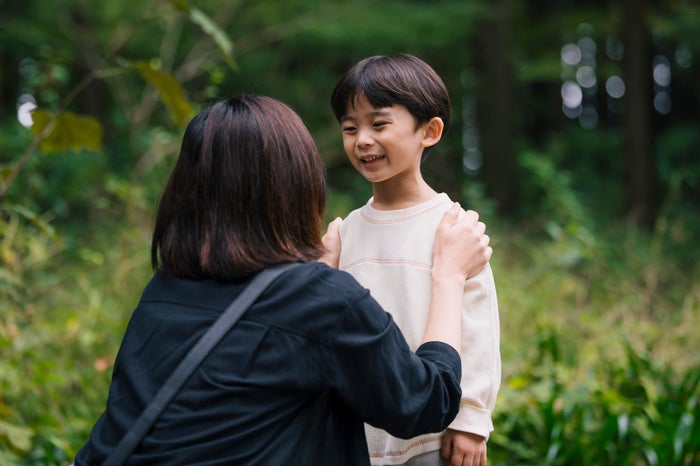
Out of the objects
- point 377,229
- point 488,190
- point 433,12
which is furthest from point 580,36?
point 377,229

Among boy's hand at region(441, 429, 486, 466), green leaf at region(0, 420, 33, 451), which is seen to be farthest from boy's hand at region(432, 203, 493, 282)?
green leaf at region(0, 420, 33, 451)

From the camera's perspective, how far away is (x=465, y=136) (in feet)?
60.1

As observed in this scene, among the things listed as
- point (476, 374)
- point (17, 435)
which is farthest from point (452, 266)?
point (17, 435)

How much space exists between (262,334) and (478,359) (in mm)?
645

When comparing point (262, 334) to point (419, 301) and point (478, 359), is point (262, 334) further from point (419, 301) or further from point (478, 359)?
point (478, 359)

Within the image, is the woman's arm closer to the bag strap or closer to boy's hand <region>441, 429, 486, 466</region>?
boy's hand <region>441, 429, 486, 466</region>

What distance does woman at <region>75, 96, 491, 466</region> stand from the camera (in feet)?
5.36

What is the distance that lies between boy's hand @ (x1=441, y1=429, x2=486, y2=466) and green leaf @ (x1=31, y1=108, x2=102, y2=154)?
217 cm

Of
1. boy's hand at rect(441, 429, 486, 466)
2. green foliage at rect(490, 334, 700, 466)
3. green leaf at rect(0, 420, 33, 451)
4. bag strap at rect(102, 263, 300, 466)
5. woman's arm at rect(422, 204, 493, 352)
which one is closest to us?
bag strap at rect(102, 263, 300, 466)

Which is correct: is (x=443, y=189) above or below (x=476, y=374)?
above

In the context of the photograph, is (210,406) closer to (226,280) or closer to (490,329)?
(226,280)

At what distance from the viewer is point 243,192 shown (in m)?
1.75

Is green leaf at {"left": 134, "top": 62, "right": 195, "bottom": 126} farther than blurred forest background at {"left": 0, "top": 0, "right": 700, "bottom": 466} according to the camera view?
No

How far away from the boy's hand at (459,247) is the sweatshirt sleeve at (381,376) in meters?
0.31
